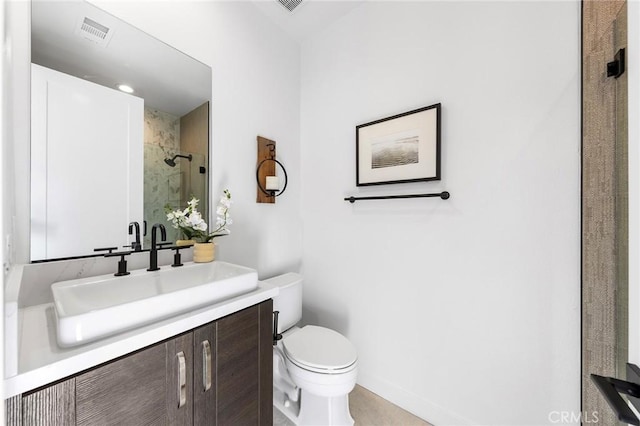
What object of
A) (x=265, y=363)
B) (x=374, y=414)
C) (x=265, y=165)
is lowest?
(x=374, y=414)

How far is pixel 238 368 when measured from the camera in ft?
3.13

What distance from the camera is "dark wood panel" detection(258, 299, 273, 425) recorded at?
41.2 inches

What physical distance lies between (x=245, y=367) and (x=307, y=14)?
2162 mm

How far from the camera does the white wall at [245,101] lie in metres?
1.38

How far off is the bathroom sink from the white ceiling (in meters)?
1.72

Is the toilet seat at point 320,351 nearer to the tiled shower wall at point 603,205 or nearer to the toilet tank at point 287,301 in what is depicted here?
the toilet tank at point 287,301

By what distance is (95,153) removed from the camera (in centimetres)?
110

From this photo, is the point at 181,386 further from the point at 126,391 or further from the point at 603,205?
the point at 603,205

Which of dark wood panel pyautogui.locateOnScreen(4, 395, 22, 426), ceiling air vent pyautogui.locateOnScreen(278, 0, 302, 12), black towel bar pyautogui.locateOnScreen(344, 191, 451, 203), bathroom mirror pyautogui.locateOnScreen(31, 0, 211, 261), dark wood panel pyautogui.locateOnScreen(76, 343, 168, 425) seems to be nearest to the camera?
dark wood panel pyautogui.locateOnScreen(4, 395, 22, 426)

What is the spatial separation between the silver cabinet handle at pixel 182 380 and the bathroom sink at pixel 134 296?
0.14m

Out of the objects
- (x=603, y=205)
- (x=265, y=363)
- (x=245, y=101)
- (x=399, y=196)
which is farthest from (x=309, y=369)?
(x=245, y=101)

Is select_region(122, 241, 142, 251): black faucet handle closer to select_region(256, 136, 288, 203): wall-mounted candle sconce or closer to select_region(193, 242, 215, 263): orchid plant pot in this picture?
select_region(193, 242, 215, 263): orchid plant pot

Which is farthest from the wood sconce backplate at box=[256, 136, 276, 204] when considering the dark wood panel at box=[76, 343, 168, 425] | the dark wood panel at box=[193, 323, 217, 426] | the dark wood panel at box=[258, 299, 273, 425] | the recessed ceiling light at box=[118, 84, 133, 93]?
the dark wood panel at box=[76, 343, 168, 425]

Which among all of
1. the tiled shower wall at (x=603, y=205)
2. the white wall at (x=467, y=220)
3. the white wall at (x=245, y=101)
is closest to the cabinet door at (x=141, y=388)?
the white wall at (x=245, y=101)
